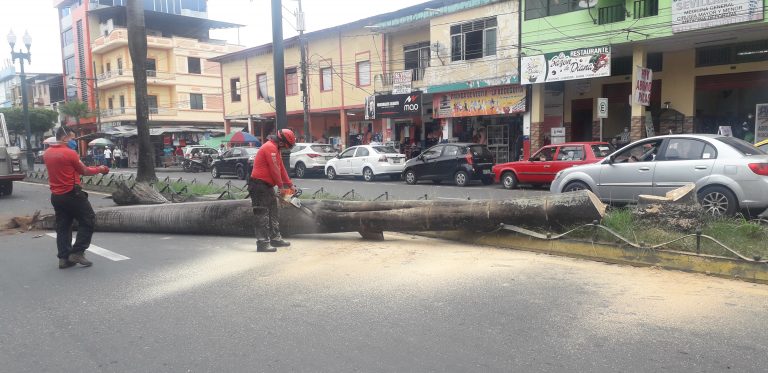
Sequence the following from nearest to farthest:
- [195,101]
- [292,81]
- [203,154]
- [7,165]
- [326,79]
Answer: [7,165], [326,79], [292,81], [203,154], [195,101]

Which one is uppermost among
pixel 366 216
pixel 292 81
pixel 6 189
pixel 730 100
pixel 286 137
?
pixel 292 81

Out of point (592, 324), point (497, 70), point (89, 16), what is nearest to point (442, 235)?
point (592, 324)

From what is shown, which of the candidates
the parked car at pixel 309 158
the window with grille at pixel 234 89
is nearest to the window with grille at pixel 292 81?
the window with grille at pixel 234 89

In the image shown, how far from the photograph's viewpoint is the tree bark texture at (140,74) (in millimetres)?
14414

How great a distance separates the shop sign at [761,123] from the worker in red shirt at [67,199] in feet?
64.7

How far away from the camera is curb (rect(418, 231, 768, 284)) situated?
5430 millimetres

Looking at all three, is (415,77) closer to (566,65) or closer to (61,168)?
(566,65)

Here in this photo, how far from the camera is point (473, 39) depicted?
858 inches

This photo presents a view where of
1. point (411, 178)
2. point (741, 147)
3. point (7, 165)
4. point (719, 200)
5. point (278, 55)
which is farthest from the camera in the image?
point (411, 178)

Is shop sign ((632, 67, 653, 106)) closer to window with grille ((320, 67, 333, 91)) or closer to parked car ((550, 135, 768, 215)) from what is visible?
parked car ((550, 135, 768, 215))

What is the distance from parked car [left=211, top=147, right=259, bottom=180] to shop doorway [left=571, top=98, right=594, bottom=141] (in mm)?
13769

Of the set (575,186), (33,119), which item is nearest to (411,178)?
(575,186)

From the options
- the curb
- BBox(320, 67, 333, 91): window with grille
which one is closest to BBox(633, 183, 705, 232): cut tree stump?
the curb

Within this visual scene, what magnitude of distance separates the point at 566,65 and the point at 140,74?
13653 mm
